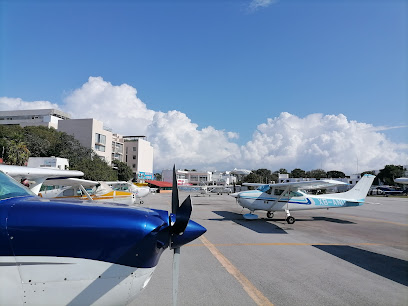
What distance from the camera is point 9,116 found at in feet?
310

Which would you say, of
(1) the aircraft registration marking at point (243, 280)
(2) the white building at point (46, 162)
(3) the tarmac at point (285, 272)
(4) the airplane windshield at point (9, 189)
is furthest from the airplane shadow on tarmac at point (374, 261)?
(2) the white building at point (46, 162)

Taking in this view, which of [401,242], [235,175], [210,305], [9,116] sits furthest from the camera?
[235,175]

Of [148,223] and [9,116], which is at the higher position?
[9,116]

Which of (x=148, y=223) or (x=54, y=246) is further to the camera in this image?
(x=148, y=223)

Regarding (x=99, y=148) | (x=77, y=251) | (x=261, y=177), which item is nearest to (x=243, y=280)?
(x=77, y=251)

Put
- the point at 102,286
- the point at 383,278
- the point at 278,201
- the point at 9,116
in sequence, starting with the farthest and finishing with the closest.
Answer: the point at 9,116
the point at 278,201
the point at 383,278
the point at 102,286

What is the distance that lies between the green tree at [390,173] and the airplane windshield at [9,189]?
10040 centimetres

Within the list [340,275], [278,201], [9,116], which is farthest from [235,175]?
[340,275]

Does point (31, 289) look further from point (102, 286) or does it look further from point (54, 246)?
point (102, 286)

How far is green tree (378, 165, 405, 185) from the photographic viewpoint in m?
81.3

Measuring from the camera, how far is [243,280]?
15.1ft

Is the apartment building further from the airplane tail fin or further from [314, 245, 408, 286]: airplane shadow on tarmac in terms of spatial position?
[314, 245, 408, 286]: airplane shadow on tarmac

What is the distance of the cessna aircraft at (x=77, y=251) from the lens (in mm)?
1971

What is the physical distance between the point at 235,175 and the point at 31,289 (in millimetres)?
131492
